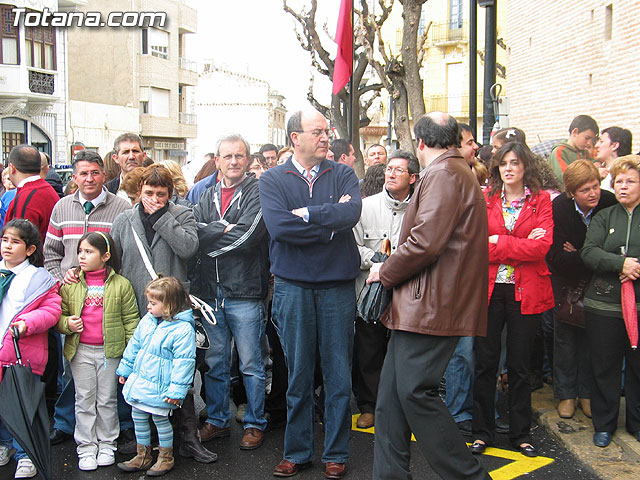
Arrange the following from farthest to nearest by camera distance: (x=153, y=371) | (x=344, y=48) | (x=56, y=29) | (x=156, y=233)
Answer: (x=56, y=29), (x=344, y=48), (x=156, y=233), (x=153, y=371)

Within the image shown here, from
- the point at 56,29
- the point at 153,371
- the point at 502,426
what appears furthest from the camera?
the point at 56,29

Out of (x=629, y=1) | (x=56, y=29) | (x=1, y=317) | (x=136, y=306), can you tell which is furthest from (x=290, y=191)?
(x=56, y=29)

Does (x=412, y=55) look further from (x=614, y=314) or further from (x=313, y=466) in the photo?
(x=313, y=466)

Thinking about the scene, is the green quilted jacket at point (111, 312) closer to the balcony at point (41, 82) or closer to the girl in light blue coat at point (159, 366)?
the girl in light blue coat at point (159, 366)

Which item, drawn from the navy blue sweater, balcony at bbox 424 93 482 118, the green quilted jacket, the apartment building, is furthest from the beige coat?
balcony at bbox 424 93 482 118

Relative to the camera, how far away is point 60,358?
5496mm

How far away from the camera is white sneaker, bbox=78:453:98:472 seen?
15.2 ft

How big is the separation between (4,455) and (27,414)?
0.66 metres

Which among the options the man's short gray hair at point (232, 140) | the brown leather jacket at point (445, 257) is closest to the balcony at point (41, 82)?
the man's short gray hair at point (232, 140)

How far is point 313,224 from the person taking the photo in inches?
172

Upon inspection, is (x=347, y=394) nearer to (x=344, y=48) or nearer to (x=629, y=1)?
(x=344, y=48)

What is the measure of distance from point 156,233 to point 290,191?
3.45 ft

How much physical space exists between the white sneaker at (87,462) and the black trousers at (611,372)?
3.54 metres

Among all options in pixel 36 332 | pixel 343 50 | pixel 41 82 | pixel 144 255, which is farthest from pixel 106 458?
pixel 41 82
